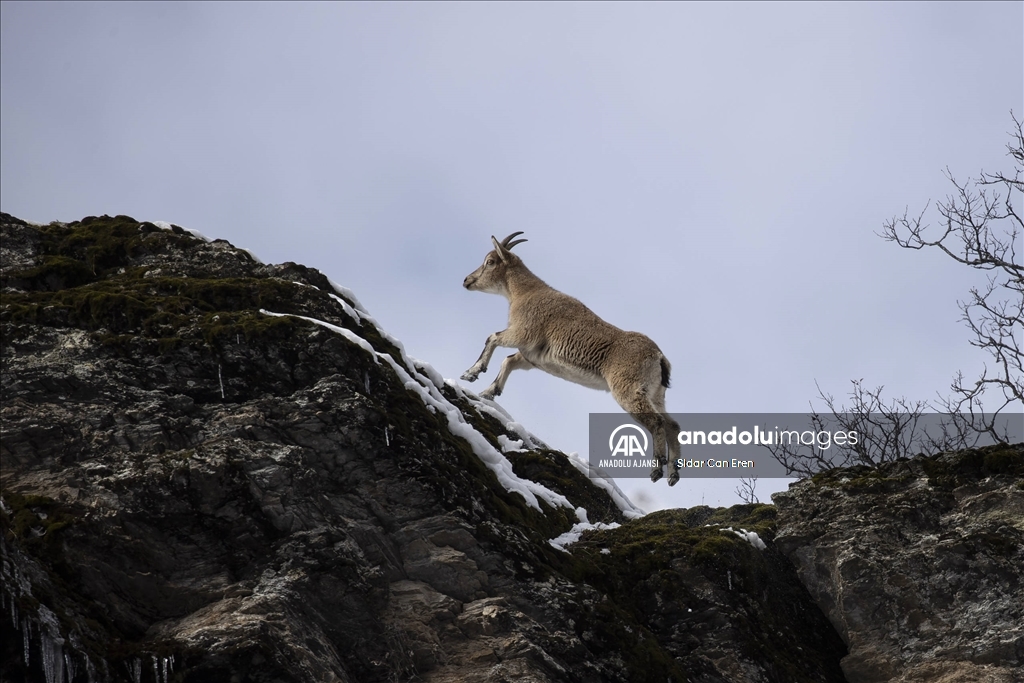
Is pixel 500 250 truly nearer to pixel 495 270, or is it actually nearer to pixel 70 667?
pixel 495 270

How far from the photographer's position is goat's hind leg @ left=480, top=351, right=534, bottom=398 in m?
16.6

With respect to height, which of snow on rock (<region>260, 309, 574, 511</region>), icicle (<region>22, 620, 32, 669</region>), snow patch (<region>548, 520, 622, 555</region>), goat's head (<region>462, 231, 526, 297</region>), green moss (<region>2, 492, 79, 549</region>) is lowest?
icicle (<region>22, 620, 32, 669</region>)

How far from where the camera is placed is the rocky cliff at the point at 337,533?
8.23 metres

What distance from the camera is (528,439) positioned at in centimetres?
1422

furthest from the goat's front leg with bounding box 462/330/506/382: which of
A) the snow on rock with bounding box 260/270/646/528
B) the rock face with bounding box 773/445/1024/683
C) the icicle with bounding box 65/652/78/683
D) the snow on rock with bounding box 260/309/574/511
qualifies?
the icicle with bounding box 65/652/78/683

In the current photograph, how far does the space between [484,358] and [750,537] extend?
6965mm

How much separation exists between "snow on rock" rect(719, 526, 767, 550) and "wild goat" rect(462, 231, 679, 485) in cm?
453

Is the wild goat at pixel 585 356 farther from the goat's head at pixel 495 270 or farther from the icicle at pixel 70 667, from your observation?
the icicle at pixel 70 667

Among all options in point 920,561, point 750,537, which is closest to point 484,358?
point 750,537

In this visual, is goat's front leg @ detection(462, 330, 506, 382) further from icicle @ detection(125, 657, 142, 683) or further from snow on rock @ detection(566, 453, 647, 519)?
icicle @ detection(125, 657, 142, 683)

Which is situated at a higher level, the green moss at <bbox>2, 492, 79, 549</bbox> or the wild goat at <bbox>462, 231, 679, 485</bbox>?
the wild goat at <bbox>462, 231, 679, 485</bbox>

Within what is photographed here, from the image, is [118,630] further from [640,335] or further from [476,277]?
[476,277]

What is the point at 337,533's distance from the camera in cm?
905

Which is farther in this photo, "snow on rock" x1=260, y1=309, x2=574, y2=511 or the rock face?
"snow on rock" x1=260, y1=309, x2=574, y2=511
